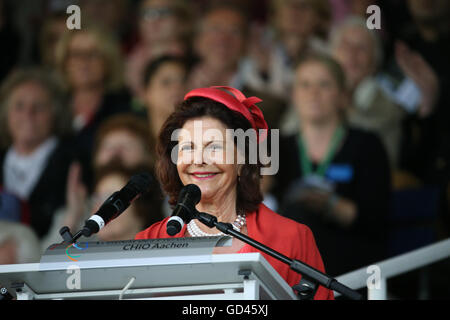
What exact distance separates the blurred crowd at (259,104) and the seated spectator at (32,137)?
0.03 ft

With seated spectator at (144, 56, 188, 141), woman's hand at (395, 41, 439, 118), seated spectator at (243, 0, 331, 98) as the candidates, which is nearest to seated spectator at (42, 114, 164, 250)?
seated spectator at (144, 56, 188, 141)

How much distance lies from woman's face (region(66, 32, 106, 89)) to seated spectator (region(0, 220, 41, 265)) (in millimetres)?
1461

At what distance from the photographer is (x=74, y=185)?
662 centimetres

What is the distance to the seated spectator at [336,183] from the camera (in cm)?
583

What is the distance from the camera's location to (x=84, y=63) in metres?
7.07

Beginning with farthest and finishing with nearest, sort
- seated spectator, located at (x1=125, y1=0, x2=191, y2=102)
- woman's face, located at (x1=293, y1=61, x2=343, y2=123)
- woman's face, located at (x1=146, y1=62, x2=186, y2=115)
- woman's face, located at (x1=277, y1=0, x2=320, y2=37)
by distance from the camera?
seated spectator, located at (x1=125, y1=0, x2=191, y2=102) → woman's face, located at (x1=277, y1=0, x2=320, y2=37) → woman's face, located at (x1=146, y1=62, x2=186, y2=115) → woman's face, located at (x1=293, y1=61, x2=343, y2=123)

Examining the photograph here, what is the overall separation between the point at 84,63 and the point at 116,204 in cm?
469

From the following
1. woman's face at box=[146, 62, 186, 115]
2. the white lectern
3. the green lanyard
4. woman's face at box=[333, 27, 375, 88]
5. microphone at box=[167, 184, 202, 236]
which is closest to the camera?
the white lectern

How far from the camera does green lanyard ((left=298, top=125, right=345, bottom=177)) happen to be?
19.6 ft

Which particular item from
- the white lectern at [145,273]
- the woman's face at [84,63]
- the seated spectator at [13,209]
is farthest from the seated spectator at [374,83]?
the white lectern at [145,273]

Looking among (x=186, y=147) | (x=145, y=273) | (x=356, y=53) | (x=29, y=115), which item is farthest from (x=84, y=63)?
(x=145, y=273)

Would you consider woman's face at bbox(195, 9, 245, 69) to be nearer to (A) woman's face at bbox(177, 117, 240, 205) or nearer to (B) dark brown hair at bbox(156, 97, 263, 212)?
(B) dark brown hair at bbox(156, 97, 263, 212)

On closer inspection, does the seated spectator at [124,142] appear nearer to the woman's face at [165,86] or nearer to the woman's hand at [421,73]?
the woman's face at [165,86]

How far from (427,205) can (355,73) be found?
1226 millimetres
